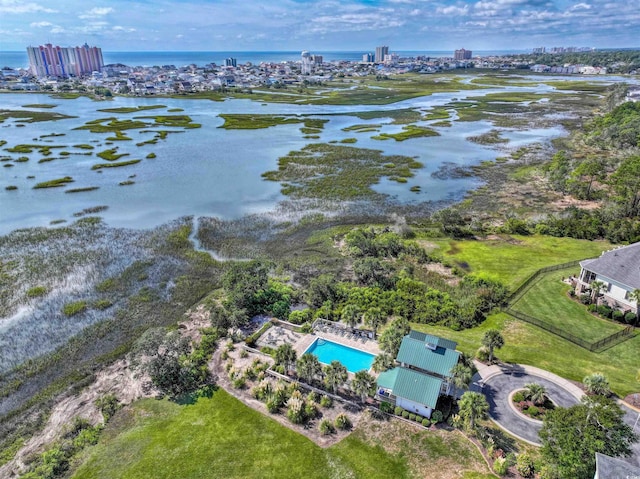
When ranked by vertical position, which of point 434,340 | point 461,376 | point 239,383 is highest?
point 434,340

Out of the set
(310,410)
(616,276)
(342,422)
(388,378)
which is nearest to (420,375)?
(388,378)

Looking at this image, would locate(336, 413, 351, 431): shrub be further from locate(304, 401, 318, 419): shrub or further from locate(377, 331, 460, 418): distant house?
locate(377, 331, 460, 418): distant house

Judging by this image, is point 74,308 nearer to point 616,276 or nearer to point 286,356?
point 286,356

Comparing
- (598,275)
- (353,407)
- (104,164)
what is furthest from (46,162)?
(598,275)

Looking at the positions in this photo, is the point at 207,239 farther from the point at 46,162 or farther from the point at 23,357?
the point at 46,162

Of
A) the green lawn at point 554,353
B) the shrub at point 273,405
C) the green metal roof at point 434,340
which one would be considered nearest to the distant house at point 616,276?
the green lawn at point 554,353
